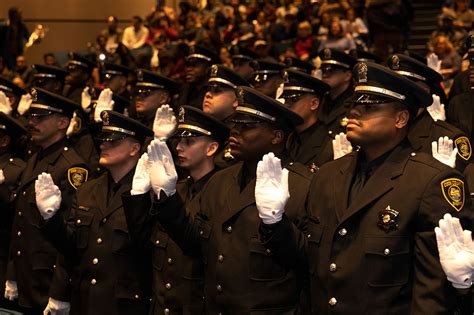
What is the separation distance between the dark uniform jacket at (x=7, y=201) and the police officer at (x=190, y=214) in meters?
1.82

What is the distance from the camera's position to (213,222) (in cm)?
476

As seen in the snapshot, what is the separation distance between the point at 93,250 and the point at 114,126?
770mm

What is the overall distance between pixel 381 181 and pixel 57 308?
2.67 metres

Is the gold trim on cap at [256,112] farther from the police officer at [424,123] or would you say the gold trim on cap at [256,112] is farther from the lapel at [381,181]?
the police officer at [424,123]

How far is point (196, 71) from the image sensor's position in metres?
Result: 8.74

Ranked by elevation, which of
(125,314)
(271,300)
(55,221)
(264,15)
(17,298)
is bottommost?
(264,15)

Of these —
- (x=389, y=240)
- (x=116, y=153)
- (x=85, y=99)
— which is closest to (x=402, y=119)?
(x=389, y=240)

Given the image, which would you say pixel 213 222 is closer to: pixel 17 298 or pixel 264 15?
pixel 17 298

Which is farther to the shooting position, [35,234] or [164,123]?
[164,123]

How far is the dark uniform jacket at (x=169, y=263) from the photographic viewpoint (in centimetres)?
509

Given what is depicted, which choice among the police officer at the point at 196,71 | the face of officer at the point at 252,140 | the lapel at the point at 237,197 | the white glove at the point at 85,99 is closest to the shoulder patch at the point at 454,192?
the lapel at the point at 237,197

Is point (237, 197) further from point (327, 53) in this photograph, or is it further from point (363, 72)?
point (327, 53)

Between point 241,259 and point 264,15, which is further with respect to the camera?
point 264,15

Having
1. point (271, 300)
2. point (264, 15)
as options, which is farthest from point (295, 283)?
point (264, 15)
